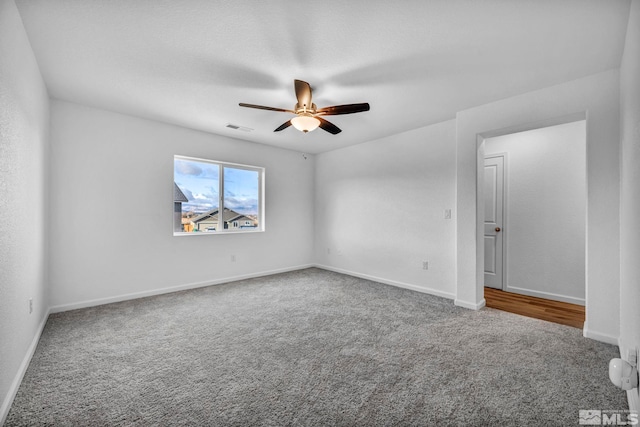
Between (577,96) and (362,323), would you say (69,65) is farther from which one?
(577,96)

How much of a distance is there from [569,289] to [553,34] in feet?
10.6

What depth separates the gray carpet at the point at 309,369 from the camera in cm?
155

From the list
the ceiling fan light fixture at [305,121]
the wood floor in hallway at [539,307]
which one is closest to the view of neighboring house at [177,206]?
the ceiling fan light fixture at [305,121]

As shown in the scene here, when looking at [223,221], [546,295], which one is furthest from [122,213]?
[546,295]

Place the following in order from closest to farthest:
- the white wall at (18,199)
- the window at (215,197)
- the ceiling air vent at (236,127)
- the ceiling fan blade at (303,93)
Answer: the white wall at (18,199) → the ceiling fan blade at (303,93) → the ceiling air vent at (236,127) → the window at (215,197)

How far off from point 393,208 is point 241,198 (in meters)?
2.66

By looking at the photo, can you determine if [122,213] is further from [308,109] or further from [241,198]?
[308,109]

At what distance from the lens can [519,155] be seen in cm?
397

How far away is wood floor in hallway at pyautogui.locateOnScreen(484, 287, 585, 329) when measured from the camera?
299 centimetres

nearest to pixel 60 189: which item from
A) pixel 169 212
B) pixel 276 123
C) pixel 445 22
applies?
pixel 169 212

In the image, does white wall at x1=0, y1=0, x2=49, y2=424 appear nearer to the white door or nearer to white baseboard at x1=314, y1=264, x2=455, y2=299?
white baseboard at x1=314, y1=264, x2=455, y2=299

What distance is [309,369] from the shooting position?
6.55 ft

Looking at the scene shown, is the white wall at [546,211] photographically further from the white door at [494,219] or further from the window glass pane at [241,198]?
the window glass pane at [241,198]

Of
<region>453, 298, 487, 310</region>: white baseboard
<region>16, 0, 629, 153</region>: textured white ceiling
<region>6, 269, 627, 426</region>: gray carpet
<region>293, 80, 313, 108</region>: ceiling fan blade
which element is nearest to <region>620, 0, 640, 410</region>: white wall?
<region>16, 0, 629, 153</region>: textured white ceiling
